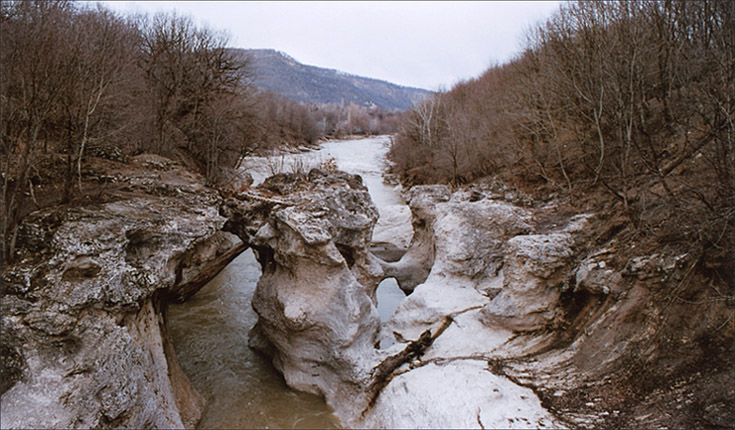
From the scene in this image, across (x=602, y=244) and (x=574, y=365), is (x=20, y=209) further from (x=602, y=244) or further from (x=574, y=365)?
(x=602, y=244)

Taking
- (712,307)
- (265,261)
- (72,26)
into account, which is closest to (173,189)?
(265,261)

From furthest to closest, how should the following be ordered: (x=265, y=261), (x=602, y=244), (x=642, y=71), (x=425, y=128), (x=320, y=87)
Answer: (x=320, y=87), (x=425, y=128), (x=265, y=261), (x=642, y=71), (x=602, y=244)

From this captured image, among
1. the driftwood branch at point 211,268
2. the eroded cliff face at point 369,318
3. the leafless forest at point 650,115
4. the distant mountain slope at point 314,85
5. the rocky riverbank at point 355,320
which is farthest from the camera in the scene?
the distant mountain slope at point 314,85

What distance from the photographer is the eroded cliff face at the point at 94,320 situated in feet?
14.8

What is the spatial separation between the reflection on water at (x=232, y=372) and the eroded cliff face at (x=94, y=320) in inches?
31.8

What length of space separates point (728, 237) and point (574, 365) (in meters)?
2.62

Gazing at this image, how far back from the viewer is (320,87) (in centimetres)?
17162

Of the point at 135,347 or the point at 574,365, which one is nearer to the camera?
the point at 135,347

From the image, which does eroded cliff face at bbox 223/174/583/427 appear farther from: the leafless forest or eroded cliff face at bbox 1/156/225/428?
eroded cliff face at bbox 1/156/225/428

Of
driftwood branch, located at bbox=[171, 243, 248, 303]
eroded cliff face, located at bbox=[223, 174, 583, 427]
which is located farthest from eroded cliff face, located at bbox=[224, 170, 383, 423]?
driftwood branch, located at bbox=[171, 243, 248, 303]

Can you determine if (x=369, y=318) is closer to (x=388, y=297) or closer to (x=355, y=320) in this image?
(x=355, y=320)

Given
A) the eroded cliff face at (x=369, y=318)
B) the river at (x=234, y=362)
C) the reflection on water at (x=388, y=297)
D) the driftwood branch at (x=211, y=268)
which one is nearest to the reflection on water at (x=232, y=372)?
the river at (x=234, y=362)

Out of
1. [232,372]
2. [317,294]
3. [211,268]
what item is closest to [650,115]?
[317,294]

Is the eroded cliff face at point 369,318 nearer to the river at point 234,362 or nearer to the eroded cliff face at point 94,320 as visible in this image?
the river at point 234,362
